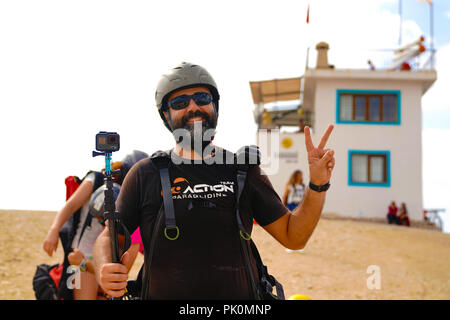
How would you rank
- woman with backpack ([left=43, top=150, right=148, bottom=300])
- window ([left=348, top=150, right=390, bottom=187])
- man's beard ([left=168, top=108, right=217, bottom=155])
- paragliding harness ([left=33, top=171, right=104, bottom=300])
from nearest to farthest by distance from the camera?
man's beard ([left=168, top=108, right=217, bottom=155]), woman with backpack ([left=43, top=150, right=148, bottom=300]), paragliding harness ([left=33, top=171, right=104, bottom=300]), window ([left=348, top=150, right=390, bottom=187])

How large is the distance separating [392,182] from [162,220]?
1992cm

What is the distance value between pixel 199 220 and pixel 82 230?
2.44 meters

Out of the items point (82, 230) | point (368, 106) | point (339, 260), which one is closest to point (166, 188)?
point (82, 230)

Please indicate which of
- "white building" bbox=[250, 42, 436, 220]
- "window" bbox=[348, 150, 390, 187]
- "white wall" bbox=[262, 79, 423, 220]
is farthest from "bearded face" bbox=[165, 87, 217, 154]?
"window" bbox=[348, 150, 390, 187]

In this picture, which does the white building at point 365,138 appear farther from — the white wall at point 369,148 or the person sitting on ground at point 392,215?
the person sitting on ground at point 392,215

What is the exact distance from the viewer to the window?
802 inches

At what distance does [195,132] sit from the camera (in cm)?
235

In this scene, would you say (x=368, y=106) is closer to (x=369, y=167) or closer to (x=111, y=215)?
(x=369, y=167)

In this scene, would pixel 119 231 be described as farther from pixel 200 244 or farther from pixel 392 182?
pixel 392 182

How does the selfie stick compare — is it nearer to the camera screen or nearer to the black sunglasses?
the camera screen

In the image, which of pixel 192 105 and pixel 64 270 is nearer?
pixel 192 105

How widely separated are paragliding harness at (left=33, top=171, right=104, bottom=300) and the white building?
15.7 metres

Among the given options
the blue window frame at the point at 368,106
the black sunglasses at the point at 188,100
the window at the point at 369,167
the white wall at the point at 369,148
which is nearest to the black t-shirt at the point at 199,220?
the black sunglasses at the point at 188,100

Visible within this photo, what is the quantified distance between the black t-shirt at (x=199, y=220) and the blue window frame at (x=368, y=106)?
19.6 meters
